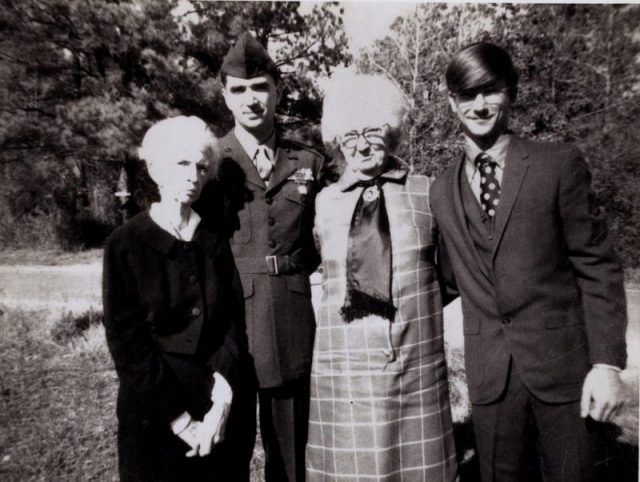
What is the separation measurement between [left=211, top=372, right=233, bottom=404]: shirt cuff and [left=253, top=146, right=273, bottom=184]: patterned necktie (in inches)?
38.3

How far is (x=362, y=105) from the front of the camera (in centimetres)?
223

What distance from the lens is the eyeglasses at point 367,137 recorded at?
2.23 m

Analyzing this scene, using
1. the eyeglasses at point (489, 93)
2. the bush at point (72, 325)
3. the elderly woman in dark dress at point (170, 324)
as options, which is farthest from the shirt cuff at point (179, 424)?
the bush at point (72, 325)

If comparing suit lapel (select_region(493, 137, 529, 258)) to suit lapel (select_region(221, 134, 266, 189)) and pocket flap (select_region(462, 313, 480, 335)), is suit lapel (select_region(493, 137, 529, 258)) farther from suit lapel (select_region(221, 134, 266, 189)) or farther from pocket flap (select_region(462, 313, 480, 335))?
suit lapel (select_region(221, 134, 266, 189))

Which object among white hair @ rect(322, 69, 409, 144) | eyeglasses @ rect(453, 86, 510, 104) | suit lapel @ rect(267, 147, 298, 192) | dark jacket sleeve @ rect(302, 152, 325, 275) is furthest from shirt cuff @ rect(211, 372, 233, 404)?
eyeglasses @ rect(453, 86, 510, 104)

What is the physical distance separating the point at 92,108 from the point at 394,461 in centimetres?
414

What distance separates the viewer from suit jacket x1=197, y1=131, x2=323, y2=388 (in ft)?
8.01

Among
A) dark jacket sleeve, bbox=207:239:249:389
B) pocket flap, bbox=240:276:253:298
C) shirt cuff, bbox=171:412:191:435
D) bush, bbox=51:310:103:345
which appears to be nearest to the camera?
shirt cuff, bbox=171:412:191:435

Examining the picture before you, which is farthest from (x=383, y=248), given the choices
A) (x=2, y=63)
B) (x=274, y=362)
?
(x=2, y=63)

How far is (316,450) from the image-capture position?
2.33m

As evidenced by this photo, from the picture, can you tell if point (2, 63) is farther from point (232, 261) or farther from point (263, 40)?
point (232, 261)

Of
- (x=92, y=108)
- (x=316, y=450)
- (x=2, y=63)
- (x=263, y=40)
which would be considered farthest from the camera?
(x=92, y=108)

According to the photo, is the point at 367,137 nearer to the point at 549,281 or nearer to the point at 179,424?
the point at 549,281

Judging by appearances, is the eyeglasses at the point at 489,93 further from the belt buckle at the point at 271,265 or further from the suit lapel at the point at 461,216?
the belt buckle at the point at 271,265
